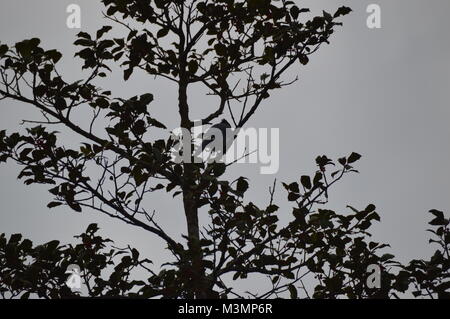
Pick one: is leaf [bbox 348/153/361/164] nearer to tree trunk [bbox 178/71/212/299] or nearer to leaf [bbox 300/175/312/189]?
leaf [bbox 300/175/312/189]

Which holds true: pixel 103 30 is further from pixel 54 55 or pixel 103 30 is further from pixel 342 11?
pixel 342 11

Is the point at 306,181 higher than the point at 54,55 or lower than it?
lower

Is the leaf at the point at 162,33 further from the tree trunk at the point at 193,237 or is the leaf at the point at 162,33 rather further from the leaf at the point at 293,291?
the leaf at the point at 293,291

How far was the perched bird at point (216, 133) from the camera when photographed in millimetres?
6273

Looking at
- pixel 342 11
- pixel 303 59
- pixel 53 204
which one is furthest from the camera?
pixel 303 59

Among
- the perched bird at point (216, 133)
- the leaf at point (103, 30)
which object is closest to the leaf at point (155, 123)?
the perched bird at point (216, 133)

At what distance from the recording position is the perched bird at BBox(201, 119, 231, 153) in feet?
20.6

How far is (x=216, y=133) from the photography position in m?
6.43

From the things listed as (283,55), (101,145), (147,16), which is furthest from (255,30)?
(101,145)

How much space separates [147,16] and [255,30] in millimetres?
Result: 1277

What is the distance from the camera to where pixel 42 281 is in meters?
5.37

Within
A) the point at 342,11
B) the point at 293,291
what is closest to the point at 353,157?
the point at 293,291

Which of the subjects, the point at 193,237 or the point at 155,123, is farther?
the point at 155,123

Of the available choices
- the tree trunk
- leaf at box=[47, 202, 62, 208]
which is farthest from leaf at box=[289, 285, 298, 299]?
leaf at box=[47, 202, 62, 208]
